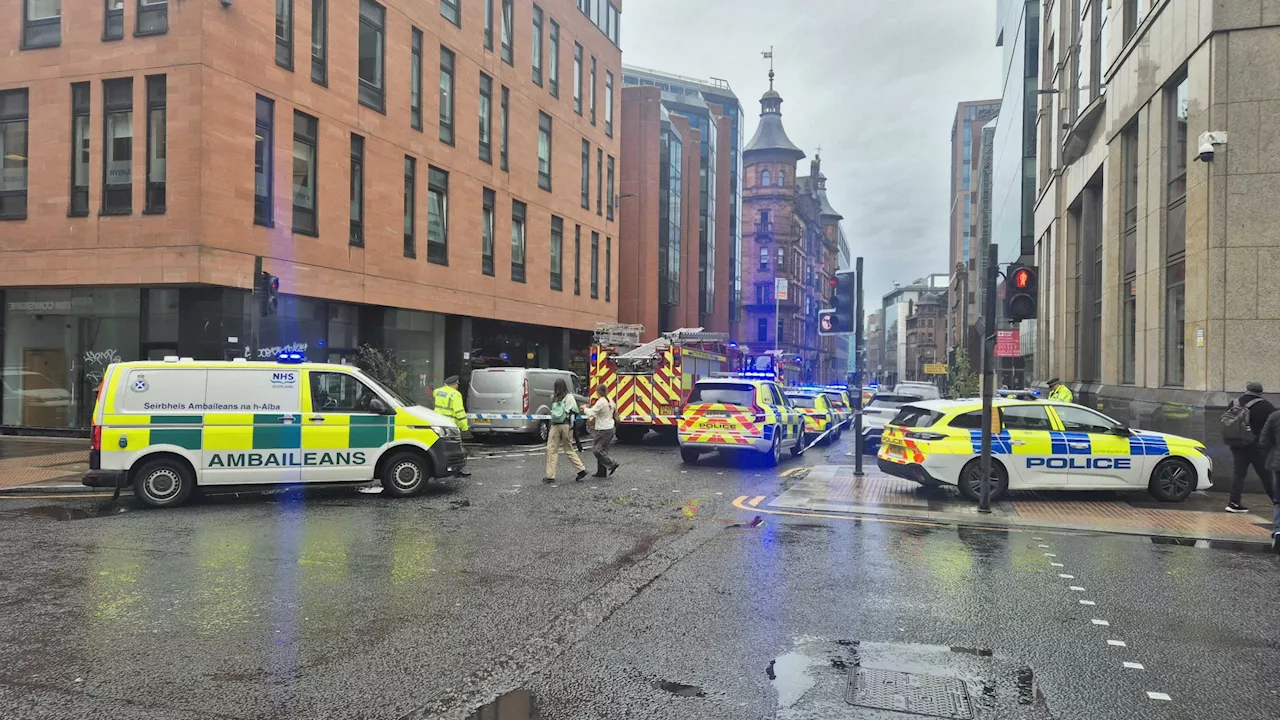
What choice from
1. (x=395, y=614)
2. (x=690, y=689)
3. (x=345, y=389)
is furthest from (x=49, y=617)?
(x=345, y=389)

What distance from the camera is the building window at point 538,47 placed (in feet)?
105

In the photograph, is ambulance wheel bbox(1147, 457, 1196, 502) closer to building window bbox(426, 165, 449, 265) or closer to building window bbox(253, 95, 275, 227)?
building window bbox(253, 95, 275, 227)

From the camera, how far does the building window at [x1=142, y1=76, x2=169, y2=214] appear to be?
18203 mm

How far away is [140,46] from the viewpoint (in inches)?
720

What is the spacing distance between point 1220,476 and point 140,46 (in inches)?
872

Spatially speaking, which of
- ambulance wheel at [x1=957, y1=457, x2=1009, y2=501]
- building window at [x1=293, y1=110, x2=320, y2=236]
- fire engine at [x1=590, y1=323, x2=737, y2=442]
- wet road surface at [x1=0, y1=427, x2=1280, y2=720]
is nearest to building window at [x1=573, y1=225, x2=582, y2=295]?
fire engine at [x1=590, y1=323, x2=737, y2=442]

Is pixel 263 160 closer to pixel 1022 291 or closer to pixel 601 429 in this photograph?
pixel 601 429

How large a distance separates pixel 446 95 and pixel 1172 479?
22.5 m

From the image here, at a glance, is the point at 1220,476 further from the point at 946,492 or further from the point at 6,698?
the point at 6,698

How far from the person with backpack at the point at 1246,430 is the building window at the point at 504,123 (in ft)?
78.3

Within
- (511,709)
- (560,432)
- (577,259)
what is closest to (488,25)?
(577,259)

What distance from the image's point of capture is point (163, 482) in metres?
10.7

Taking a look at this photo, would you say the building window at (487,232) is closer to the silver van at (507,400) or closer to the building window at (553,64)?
the building window at (553,64)

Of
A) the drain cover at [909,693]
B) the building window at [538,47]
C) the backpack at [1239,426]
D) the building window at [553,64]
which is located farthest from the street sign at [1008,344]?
the drain cover at [909,693]
